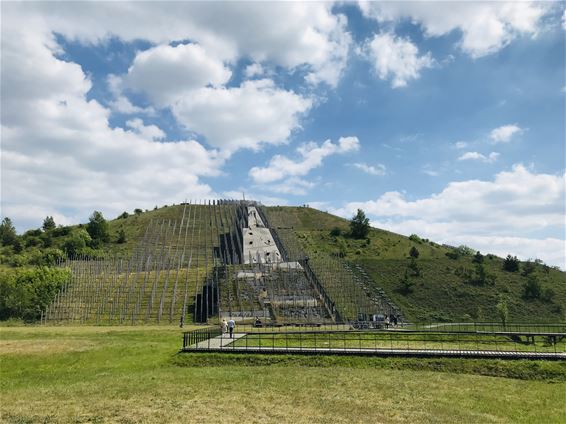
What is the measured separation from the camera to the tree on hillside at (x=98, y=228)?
8438 cm

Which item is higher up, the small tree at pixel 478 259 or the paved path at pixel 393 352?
the small tree at pixel 478 259

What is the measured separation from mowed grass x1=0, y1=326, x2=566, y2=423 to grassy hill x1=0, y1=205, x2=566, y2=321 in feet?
92.6

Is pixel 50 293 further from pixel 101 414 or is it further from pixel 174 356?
pixel 101 414

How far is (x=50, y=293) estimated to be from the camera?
170 feet

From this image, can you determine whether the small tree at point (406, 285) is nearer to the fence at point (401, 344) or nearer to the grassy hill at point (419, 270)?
the grassy hill at point (419, 270)

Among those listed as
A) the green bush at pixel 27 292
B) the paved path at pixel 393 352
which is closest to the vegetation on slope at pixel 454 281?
the paved path at pixel 393 352

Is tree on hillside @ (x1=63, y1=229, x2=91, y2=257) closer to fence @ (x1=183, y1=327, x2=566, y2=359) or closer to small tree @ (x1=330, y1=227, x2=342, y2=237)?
small tree @ (x1=330, y1=227, x2=342, y2=237)

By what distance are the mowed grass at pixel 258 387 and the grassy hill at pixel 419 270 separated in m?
28.2

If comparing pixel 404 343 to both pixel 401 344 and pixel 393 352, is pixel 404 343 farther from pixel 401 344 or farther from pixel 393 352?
pixel 393 352

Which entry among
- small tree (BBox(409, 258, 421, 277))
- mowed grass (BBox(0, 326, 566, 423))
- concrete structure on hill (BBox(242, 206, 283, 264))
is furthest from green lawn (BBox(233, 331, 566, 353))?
concrete structure on hill (BBox(242, 206, 283, 264))

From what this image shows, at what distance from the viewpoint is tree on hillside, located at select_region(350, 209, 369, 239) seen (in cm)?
9206

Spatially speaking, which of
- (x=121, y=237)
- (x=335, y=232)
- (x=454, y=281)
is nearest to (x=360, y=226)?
(x=335, y=232)

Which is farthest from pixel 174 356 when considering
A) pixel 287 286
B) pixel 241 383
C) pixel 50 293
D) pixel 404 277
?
pixel 404 277

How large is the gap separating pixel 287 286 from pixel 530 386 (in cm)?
3493
